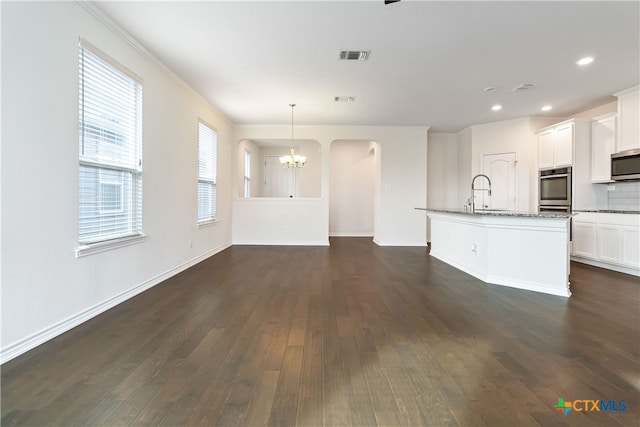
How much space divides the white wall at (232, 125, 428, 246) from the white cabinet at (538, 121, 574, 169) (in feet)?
7.54

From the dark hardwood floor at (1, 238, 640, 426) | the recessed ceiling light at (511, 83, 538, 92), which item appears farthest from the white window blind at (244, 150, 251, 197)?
the recessed ceiling light at (511, 83, 538, 92)

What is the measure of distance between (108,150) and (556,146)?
7189mm

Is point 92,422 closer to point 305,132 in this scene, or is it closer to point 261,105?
point 261,105

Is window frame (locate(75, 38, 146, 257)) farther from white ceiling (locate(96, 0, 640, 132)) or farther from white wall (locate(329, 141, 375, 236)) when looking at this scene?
white wall (locate(329, 141, 375, 236))

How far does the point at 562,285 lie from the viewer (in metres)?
3.47

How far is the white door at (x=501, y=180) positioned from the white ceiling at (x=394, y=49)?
135 centimetres

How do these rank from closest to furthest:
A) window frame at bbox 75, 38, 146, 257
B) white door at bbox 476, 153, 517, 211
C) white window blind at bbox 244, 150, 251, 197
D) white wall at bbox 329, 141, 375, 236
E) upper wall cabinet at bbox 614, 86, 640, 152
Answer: window frame at bbox 75, 38, 146, 257, upper wall cabinet at bbox 614, 86, 640, 152, white door at bbox 476, 153, 517, 211, white window blind at bbox 244, 150, 251, 197, white wall at bbox 329, 141, 375, 236

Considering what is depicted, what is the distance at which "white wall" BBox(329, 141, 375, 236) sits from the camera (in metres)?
9.27

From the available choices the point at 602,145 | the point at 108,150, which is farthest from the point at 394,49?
the point at 602,145

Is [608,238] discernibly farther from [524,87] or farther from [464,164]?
[464,164]

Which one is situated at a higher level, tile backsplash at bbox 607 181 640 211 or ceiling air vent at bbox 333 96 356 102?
ceiling air vent at bbox 333 96 356 102

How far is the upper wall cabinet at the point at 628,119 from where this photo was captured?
15.0ft

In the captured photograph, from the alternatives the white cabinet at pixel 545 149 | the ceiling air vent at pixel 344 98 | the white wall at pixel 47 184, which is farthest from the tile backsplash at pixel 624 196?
the white wall at pixel 47 184

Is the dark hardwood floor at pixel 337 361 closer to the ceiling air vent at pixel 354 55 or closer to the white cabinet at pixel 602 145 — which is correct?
the white cabinet at pixel 602 145
